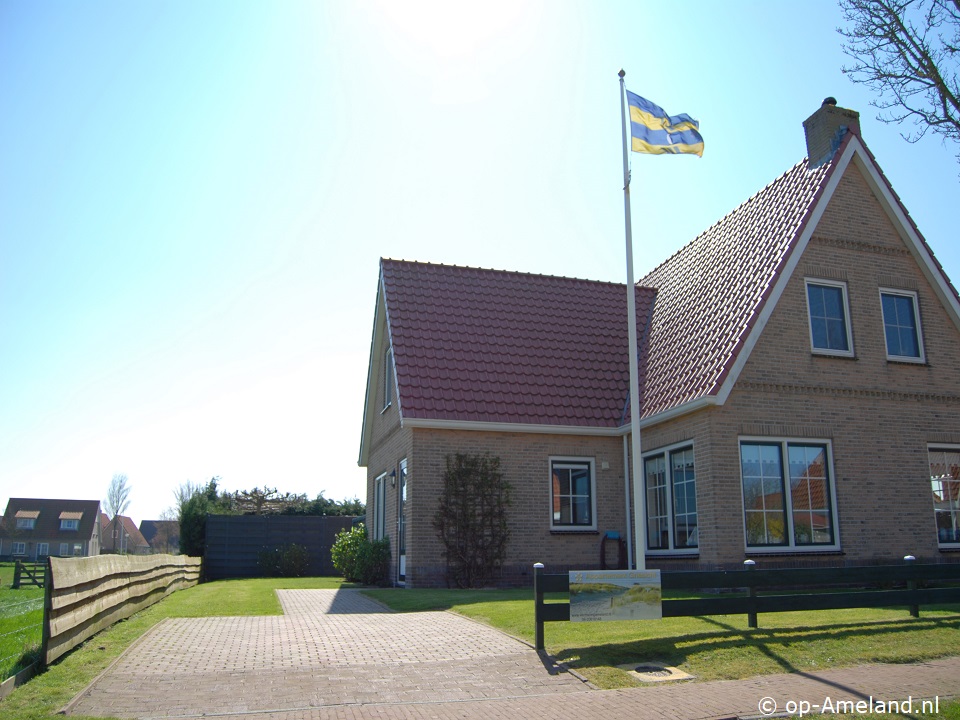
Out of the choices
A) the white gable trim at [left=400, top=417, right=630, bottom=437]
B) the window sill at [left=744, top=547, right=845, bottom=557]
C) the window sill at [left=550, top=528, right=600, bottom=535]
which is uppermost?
the white gable trim at [left=400, top=417, right=630, bottom=437]

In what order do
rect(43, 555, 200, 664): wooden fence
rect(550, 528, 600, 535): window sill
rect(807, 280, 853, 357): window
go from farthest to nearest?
rect(550, 528, 600, 535): window sill < rect(807, 280, 853, 357): window < rect(43, 555, 200, 664): wooden fence

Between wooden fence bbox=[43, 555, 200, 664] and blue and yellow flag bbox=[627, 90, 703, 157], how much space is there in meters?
10.2

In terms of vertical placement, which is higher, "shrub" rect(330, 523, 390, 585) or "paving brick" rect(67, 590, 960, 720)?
"shrub" rect(330, 523, 390, 585)

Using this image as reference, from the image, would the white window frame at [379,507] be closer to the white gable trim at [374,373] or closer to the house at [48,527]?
the white gable trim at [374,373]

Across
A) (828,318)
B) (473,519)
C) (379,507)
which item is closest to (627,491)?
(473,519)

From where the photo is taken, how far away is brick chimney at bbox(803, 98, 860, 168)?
17000mm

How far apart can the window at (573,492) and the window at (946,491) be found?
6.95 meters

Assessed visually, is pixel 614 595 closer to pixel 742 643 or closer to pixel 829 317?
pixel 742 643

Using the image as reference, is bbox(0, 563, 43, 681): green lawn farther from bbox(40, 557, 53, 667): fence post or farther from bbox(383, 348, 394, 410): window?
bbox(383, 348, 394, 410): window

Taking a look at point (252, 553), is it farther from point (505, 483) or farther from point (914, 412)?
point (914, 412)

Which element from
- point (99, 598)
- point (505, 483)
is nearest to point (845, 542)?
point (505, 483)

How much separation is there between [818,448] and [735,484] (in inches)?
86.2

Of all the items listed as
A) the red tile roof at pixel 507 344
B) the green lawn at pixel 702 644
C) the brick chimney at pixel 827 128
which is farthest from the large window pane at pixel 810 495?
the brick chimney at pixel 827 128

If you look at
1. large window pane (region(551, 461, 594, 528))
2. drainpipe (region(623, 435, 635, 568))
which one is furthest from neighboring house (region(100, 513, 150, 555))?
drainpipe (region(623, 435, 635, 568))
